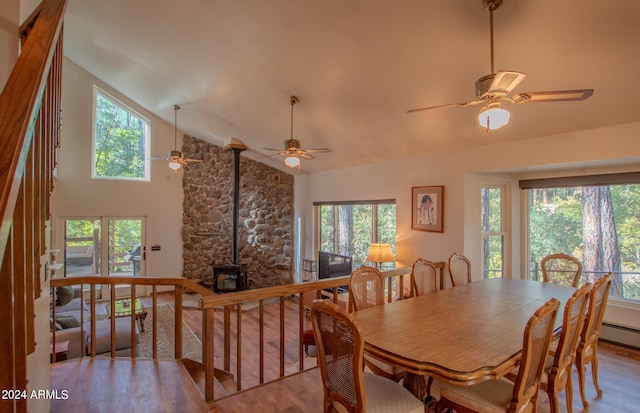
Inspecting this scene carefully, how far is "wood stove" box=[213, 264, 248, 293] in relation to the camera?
22.7ft

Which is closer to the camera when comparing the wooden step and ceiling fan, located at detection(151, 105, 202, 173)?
the wooden step

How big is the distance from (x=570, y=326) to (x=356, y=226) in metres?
4.57

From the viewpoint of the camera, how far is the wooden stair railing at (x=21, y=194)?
2.43 feet

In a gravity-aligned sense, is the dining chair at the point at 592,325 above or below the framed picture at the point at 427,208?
below

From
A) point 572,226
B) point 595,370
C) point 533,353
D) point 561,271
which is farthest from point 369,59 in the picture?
point 561,271

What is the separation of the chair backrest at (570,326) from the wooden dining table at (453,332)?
117mm

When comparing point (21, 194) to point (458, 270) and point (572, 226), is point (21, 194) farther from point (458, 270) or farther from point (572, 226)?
point (572, 226)

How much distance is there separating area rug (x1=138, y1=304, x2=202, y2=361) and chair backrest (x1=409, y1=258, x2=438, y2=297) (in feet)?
9.93

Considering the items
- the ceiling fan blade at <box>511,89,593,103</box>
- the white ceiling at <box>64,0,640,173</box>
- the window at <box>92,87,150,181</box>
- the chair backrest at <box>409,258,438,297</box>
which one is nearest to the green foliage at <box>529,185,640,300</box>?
the white ceiling at <box>64,0,640,173</box>

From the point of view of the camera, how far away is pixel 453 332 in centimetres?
198

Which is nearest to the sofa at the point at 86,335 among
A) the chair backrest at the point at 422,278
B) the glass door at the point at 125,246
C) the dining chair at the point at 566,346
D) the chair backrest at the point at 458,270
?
the glass door at the point at 125,246

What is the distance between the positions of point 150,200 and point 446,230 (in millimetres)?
6237

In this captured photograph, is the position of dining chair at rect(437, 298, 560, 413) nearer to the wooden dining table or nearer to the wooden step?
the wooden dining table

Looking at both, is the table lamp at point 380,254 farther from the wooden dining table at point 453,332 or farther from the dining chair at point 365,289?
the dining chair at point 365,289
